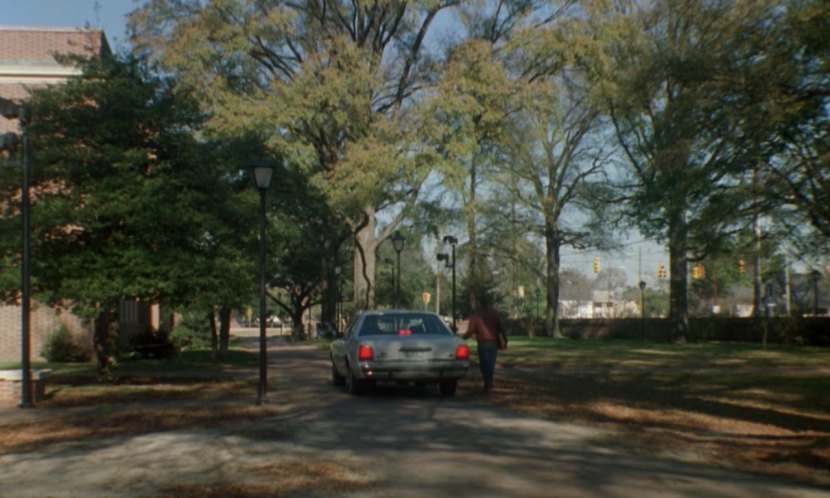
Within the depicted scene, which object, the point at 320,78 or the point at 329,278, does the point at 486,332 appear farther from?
the point at 329,278

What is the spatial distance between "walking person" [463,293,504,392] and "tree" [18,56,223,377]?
5515 mm

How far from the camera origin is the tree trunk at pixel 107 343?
66.7 ft

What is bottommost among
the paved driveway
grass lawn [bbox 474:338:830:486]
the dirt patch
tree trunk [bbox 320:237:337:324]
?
grass lawn [bbox 474:338:830:486]

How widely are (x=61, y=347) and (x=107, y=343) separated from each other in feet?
31.0

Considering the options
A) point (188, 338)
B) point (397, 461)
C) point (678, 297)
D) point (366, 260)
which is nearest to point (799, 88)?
point (397, 461)

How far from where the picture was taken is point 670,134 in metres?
21.0

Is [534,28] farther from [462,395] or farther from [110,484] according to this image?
[110,484]

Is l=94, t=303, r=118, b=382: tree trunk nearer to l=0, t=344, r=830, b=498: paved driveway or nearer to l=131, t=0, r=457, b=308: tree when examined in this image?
l=0, t=344, r=830, b=498: paved driveway

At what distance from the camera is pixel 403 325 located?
17.4m

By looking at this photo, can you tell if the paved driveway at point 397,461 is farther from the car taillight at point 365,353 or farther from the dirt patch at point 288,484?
the car taillight at point 365,353

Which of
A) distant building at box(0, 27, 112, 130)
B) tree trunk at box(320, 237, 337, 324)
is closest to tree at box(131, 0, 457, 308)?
distant building at box(0, 27, 112, 130)

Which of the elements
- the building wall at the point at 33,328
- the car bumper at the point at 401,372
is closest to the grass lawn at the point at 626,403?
the car bumper at the point at 401,372

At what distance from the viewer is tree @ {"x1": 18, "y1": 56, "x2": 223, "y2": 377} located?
17875mm

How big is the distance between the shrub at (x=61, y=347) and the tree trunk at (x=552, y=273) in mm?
33385
